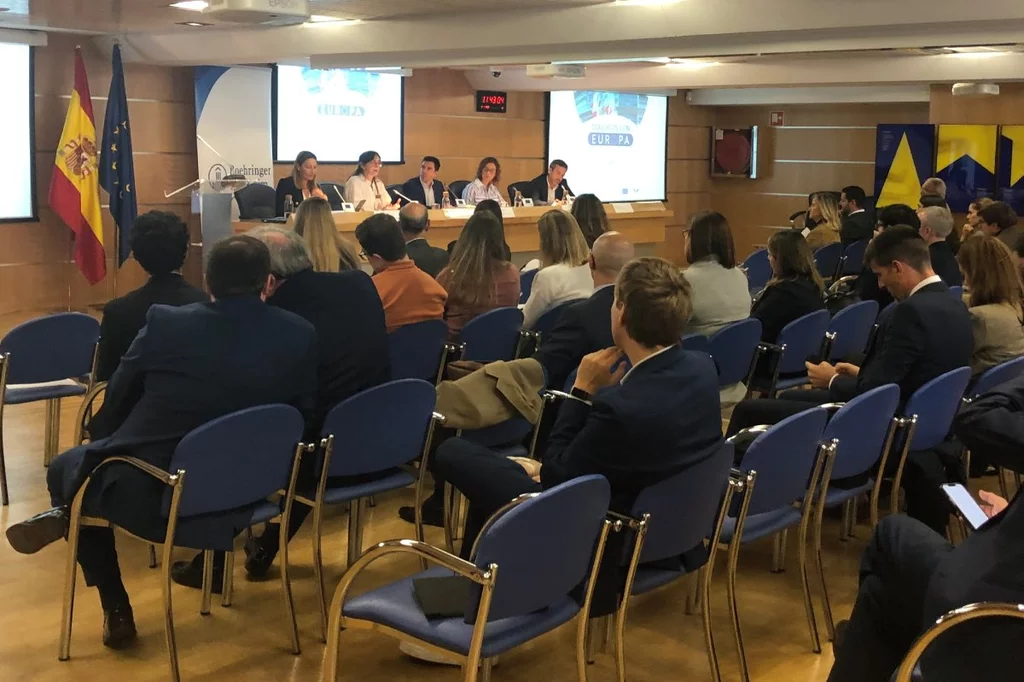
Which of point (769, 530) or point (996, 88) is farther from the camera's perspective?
point (996, 88)

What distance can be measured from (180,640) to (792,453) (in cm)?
196

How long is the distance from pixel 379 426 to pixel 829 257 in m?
6.63

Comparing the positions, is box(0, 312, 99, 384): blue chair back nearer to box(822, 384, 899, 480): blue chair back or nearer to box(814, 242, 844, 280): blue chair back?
box(822, 384, 899, 480): blue chair back

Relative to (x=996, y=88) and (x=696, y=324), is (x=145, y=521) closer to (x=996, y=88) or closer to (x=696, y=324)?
(x=696, y=324)

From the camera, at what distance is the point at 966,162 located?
11.7m

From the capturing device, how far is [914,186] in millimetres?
12664

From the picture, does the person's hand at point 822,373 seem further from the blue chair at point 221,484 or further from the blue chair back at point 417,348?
the blue chair at point 221,484

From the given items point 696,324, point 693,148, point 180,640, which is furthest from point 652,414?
point 693,148

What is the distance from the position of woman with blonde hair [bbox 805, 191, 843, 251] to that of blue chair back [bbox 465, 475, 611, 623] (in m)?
7.34

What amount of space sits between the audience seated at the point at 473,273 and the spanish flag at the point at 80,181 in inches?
204

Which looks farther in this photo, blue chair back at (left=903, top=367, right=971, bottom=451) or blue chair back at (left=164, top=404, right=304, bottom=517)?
blue chair back at (left=903, top=367, right=971, bottom=451)

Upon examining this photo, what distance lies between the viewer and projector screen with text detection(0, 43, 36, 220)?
8.84 m

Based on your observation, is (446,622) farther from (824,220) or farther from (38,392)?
(824,220)

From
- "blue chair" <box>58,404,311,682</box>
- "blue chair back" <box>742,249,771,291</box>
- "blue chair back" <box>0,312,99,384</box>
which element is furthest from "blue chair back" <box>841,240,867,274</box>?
"blue chair" <box>58,404,311,682</box>
